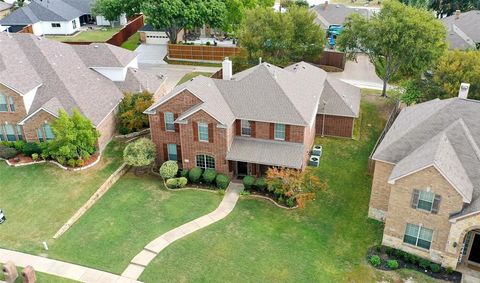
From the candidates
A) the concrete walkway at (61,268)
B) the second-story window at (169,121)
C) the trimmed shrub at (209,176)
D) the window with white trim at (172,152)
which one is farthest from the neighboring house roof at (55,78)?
the concrete walkway at (61,268)

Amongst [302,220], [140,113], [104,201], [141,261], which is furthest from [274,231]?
[140,113]

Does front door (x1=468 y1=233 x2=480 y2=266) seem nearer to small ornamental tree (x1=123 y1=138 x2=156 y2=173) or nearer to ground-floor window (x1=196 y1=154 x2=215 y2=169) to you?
ground-floor window (x1=196 y1=154 x2=215 y2=169)

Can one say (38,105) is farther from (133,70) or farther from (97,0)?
(97,0)

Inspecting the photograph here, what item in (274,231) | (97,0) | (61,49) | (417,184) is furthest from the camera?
(97,0)

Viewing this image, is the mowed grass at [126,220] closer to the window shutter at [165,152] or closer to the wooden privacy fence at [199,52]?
the window shutter at [165,152]

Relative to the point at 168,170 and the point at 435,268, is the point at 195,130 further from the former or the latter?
the point at 435,268

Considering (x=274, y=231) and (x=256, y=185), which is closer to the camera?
(x=274, y=231)

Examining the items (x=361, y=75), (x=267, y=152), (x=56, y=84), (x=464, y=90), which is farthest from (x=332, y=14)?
(x=56, y=84)
